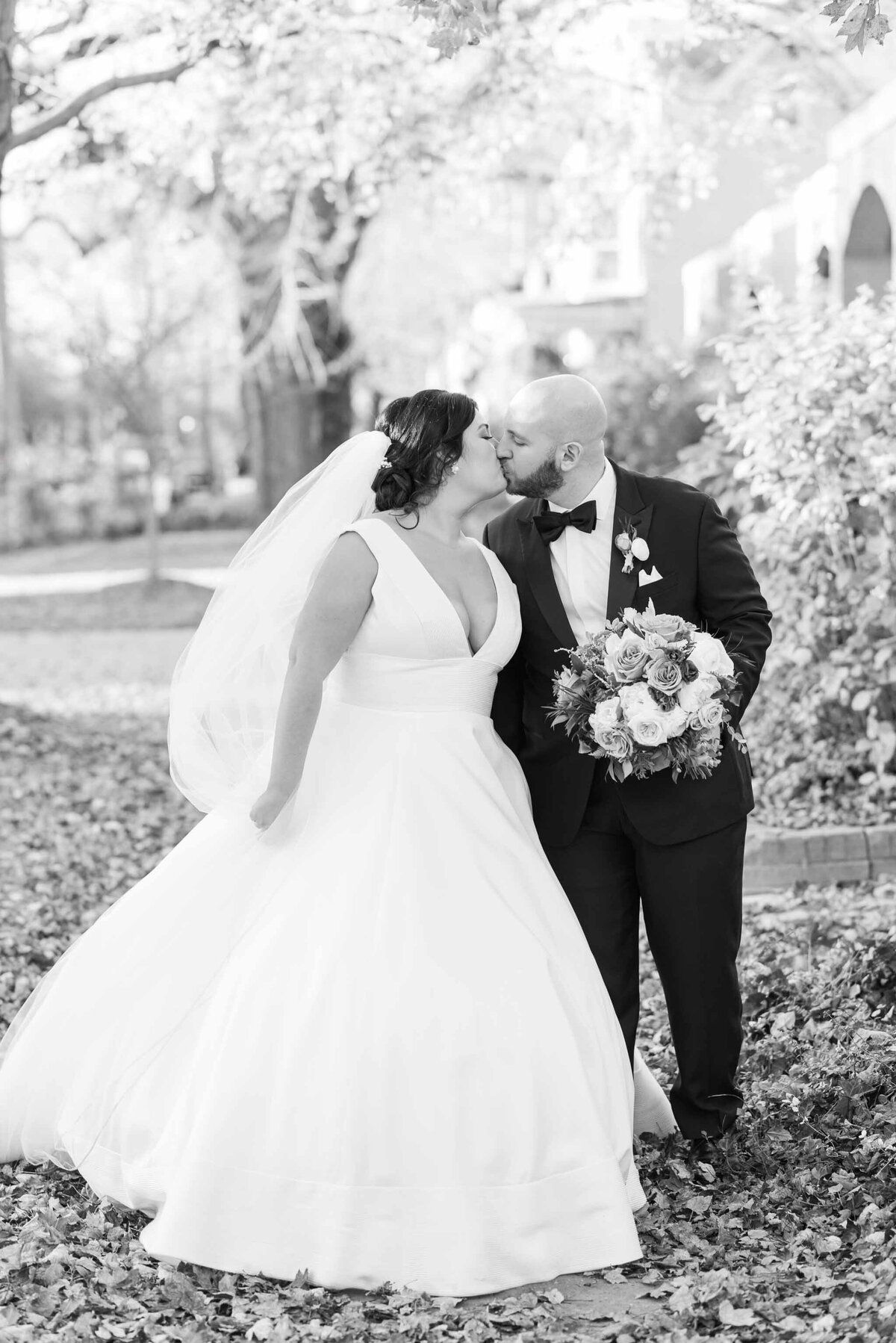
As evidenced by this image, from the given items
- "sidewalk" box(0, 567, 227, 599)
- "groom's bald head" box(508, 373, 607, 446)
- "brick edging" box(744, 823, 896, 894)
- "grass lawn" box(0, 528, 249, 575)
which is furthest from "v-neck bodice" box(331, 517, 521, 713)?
"grass lawn" box(0, 528, 249, 575)

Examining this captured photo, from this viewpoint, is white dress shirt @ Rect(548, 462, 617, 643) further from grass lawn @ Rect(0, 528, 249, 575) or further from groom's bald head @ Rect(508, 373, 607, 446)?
grass lawn @ Rect(0, 528, 249, 575)

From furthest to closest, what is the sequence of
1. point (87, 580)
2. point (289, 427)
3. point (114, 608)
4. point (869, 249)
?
point (87, 580)
point (114, 608)
point (289, 427)
point (869, 249)

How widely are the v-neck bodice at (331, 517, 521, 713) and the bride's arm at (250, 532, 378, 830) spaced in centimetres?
5

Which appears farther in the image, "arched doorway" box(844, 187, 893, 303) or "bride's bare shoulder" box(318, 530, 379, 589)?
"arched doorway" box(844, 187, 893, 303)

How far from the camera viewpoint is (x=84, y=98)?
418 inches

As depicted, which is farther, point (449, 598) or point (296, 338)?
point (296, 338)

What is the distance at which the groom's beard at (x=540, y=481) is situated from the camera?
4328 mm

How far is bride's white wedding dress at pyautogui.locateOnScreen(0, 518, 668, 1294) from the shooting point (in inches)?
148

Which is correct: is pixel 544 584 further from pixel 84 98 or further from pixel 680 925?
pixel 84 98

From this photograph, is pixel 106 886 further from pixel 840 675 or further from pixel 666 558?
pixel 666 558

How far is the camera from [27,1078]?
14.6ft

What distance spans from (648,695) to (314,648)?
0.88 metres

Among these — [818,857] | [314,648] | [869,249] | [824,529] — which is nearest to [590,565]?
[314,648]

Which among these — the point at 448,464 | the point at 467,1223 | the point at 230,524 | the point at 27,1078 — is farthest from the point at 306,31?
the point at 230,524
